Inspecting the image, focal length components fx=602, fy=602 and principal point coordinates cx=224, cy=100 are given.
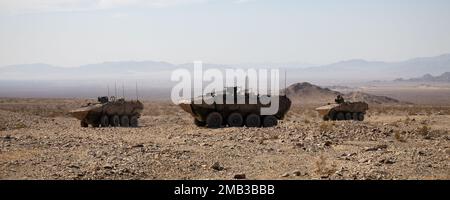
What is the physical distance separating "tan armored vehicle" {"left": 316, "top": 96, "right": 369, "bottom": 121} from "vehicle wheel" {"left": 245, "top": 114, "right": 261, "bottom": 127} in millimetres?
8455

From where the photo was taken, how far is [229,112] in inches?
1048

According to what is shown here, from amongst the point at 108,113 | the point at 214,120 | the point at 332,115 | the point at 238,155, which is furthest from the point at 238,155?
the point at 332,115

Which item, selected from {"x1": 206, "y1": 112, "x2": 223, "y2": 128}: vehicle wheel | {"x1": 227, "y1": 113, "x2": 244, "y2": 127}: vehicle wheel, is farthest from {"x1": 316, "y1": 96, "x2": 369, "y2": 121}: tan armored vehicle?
{"x1": 206, "y1": 112, "x2": 223, "y2": 128}: vehicle wheel

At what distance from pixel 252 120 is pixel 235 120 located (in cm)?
77

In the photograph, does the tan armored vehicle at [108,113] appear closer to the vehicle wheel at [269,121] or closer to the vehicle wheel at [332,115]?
the vehicle wheel at [269,121]

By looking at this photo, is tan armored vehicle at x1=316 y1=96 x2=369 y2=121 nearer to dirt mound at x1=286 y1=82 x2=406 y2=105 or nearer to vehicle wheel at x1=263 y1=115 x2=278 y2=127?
vehicle wheel at x1=263 y1=115 x2=278 y2=127

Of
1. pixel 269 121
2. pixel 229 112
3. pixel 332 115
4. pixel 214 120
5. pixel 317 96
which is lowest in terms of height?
pixel 317 96

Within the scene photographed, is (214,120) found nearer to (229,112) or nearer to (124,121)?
(229,112)

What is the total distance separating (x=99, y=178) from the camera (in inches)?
456

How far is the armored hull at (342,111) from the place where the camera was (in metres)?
34.1

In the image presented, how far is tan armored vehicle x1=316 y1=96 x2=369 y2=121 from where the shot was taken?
34.1m

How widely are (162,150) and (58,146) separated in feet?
11.2

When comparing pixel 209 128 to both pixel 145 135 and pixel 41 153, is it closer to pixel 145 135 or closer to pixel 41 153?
pixel 145 135
